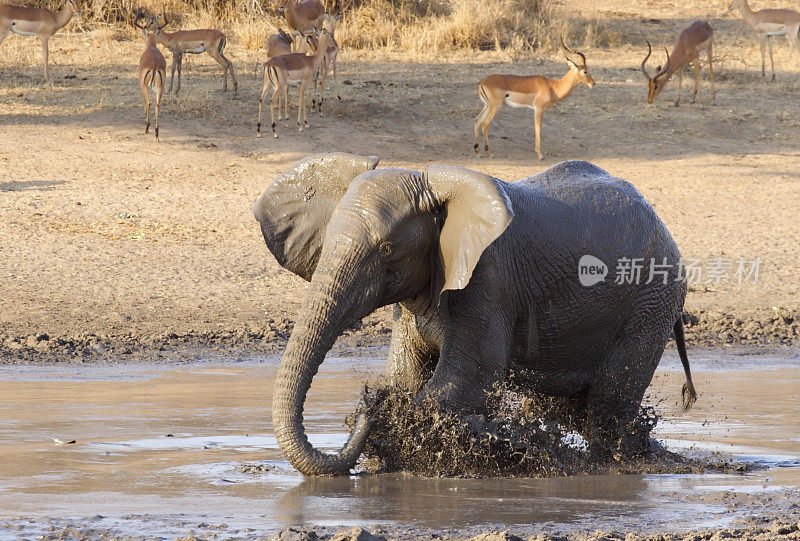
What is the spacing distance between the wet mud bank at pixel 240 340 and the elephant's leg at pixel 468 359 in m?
3.91

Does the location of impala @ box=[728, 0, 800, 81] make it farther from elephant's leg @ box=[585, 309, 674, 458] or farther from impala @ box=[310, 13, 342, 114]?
elephant's leg @ box=[585, 309, 674, 458]

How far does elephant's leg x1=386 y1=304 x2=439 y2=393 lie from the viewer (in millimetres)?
5637

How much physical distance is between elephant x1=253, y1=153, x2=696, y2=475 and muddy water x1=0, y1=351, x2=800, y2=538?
368 millimetres

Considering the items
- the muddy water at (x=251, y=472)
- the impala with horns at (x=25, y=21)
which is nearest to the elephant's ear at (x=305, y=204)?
the muddy water at (x=251, y=472)

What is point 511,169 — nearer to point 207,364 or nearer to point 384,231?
point 207,364

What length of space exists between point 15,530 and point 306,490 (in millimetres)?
1291

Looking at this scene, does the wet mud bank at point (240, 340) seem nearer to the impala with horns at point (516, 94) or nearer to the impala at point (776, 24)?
the impala with horns at point (516, 94)

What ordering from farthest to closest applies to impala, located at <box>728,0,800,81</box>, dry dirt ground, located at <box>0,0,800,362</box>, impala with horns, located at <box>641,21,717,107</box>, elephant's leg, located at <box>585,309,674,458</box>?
impala, located at <box>728,0,800,81</box> < impala with horns, located at <box>641,21,717,107</box> < dry dirt ground, located at <box>0,0,800,362</box> < elephant's leg, located at <box>585,309,674,458</box>

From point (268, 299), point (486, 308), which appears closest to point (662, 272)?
point (486, 308)

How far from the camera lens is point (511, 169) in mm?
14602

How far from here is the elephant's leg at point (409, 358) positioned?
564 cm

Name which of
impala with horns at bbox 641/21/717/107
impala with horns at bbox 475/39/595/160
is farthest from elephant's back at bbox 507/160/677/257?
impala with horns at bbox 641/21/717/107

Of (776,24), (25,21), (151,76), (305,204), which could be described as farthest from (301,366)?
(776,24)

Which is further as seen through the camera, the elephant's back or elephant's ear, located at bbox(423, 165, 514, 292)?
the elephant's back
